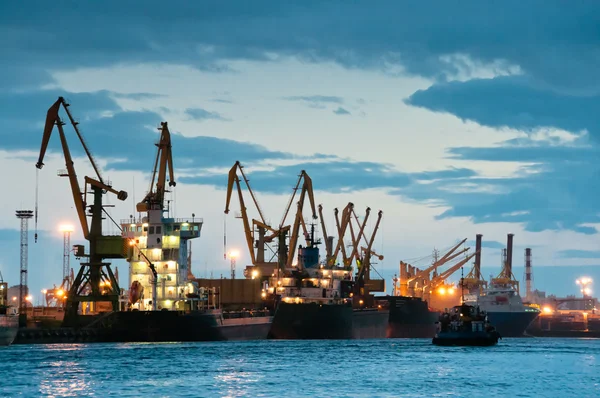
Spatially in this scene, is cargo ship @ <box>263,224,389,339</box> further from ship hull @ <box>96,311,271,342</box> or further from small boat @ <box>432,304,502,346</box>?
small boat @ <box>432,304,502,346</box>

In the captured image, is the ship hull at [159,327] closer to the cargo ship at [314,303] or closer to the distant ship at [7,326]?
the distant ship at [7,326]

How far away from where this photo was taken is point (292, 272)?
498 feet

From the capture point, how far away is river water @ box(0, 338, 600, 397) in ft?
250

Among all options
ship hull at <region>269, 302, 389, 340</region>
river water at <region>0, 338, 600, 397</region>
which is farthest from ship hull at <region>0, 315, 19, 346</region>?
ship hull at <region>269, 302, 389, 340</region>

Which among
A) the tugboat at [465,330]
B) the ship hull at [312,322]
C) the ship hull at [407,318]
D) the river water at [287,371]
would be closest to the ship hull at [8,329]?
the river water at [287,371]

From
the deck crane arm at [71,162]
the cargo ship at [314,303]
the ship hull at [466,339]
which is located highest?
the deck crane arm at [71,162]

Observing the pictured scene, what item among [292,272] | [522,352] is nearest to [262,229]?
[292,272]

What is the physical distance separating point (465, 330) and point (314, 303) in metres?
25.0

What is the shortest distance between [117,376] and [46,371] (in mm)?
8490

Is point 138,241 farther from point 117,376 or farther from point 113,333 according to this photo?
point 117,376

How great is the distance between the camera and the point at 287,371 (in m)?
90.2

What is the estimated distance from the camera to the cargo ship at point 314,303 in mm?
144625

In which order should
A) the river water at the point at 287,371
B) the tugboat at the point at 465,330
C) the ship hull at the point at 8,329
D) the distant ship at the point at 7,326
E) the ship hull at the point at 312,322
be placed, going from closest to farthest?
the river water at the point at 287,371
the distant ship at the point at 7,326
the ship hull at the point at 8,329
the tugboat at the point at 465,330
the ship hull at the point at 312,322

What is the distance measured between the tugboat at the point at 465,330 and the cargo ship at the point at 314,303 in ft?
69.8
